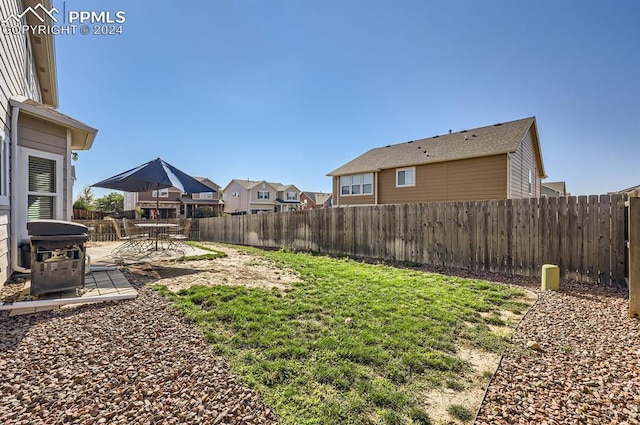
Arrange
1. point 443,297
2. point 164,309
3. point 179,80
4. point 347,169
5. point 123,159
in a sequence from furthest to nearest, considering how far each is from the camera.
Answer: point 123,159
point 347,169
point 179,80
point 443,297
point 164,309

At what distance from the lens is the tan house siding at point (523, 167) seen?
46.1 feet

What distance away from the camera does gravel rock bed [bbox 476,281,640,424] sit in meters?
1.89

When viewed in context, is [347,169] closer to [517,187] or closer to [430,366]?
[517,187]

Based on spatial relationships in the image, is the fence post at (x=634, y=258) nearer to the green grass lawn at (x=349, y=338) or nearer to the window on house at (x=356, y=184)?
the green grass lawn at (x=349, y=338)

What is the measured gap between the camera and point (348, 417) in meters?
1.85

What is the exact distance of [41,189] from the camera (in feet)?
18.1

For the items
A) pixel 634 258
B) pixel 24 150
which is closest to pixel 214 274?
pixel 24 150

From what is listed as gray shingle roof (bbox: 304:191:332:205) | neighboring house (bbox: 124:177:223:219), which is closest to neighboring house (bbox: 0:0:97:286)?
neighboring house (bbox: 124:177:223:219)

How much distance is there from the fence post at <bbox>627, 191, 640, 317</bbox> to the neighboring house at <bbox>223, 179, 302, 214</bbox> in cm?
3585

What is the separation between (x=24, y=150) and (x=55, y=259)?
248 cm

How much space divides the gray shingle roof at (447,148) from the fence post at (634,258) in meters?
11.1

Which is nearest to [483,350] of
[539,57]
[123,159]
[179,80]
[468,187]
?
[539,57]

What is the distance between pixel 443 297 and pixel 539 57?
10.2 metres

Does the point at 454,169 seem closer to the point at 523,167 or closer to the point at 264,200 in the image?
the point at 523,167
